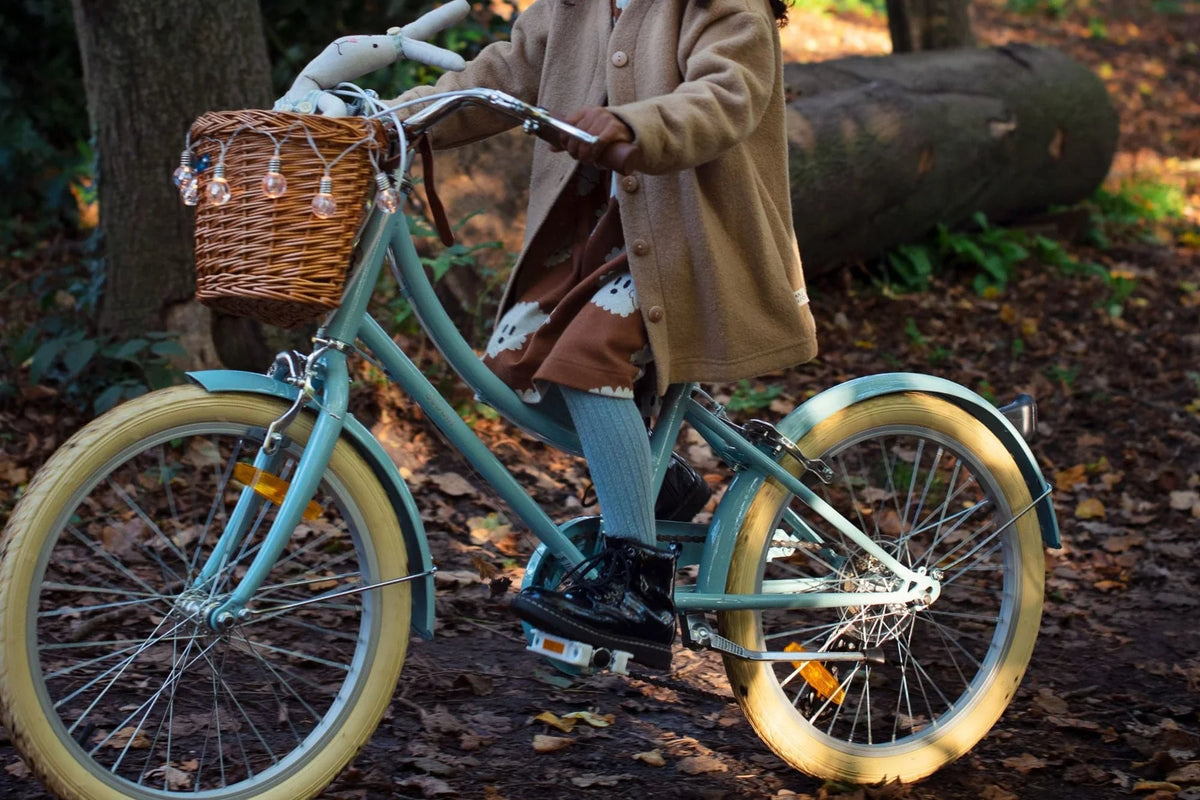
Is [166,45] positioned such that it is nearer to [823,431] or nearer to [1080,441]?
[823,431]

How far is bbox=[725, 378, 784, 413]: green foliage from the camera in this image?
5383 mm

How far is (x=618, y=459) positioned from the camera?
105 inches

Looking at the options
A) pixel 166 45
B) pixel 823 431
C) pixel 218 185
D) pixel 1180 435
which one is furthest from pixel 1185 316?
pixel 218 185

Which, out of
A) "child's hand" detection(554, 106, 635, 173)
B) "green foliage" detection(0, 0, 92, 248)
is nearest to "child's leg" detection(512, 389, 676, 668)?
"child's hand" detection(554, 106, 635, 173)

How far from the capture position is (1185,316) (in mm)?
7082

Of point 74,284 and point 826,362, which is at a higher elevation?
point 74,284

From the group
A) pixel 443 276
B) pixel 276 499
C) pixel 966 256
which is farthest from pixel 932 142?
pixel 276 499

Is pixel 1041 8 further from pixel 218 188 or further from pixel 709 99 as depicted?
pixel 218 188

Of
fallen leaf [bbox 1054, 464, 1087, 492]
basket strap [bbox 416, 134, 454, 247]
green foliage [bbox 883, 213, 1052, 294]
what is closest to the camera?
basket strap [bbox 416, 134, 454, 247]

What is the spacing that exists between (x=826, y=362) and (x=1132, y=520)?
1.70m

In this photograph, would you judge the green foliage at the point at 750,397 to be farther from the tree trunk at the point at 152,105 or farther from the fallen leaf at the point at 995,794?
the fallen leaf at the point at 995,794

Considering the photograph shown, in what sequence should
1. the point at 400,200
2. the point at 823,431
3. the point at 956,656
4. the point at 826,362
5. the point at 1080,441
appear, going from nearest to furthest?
the point at 400,200, the point at 823,431, the point at 956,656, the point at 1080,441, the point at 826,362

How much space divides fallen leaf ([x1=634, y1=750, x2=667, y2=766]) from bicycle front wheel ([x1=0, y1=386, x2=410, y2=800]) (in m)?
0.77

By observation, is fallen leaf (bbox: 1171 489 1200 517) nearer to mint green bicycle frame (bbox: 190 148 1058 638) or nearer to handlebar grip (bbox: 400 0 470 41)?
mint green bicycle frame (bbox: 190 148 1058 638)
